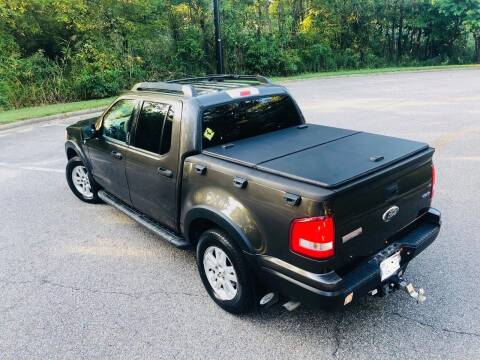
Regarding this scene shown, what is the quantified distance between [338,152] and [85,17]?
55.9 ft

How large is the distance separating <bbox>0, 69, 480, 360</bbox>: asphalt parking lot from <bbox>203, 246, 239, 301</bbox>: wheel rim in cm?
18

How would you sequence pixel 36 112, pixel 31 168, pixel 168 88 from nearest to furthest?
pixel 168 88 → pixel 31 168 → pixel 36 112

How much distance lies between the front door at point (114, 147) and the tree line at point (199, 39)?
1188 cm

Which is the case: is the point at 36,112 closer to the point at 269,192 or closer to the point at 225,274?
the point at 225,274

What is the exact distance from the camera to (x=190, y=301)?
3.51 m

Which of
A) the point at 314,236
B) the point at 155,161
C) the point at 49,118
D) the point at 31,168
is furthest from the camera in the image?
the point at 49,118

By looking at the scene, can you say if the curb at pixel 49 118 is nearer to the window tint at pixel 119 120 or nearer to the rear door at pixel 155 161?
the window tint at pixel 119 120

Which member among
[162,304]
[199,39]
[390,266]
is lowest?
[162,304]

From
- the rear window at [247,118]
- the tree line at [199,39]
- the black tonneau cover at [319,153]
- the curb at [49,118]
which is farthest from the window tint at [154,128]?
the tree line at [199,39]

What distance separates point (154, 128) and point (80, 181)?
2.44 m

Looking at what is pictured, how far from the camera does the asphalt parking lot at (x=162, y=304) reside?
9.68 feet

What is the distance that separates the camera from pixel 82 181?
574 centimetres

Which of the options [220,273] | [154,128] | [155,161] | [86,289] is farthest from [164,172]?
[86,289]

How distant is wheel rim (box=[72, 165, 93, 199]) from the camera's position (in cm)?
565
